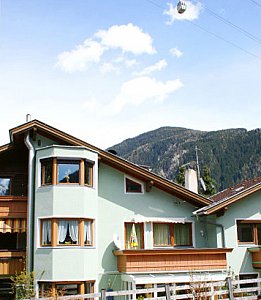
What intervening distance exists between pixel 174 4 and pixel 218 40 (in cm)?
198

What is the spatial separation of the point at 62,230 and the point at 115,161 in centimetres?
447

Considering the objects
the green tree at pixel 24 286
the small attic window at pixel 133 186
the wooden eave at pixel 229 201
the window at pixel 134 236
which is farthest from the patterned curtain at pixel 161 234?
the green tree at pixel 24 286

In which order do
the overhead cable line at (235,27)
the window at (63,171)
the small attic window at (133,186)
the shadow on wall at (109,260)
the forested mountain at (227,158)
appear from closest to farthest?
1. the overhead cable line at (235,27)
2. the window at (63,171)
3. the shadow on wall at (109,260)
4. the small attic window at (133,186)
5. the forested mountain at (227,158)

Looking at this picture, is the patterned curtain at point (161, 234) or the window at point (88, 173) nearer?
the window at point (88, 173)

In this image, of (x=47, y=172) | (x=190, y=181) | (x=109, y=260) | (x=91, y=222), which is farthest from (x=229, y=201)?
(x=47, y=172)

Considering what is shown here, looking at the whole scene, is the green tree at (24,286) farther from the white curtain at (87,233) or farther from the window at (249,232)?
the window at (249,232)

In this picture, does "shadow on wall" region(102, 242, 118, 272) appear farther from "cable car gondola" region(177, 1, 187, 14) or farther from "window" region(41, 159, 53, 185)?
"cable car gondola" region(177, 1, 187, 14)

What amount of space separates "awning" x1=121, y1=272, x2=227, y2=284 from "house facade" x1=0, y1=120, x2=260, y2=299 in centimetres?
5

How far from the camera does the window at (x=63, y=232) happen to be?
20297 mm

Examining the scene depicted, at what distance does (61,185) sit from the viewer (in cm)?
2098

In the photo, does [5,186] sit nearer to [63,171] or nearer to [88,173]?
[63,171]

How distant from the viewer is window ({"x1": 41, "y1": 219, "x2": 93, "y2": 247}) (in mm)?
20297

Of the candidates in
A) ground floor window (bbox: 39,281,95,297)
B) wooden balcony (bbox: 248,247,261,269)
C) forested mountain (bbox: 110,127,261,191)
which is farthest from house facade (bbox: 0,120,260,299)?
forested mountain (bbox: 110,127,261,191)

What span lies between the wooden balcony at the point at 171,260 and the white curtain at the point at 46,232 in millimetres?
3432
